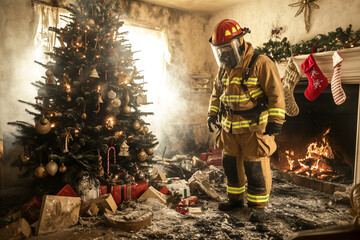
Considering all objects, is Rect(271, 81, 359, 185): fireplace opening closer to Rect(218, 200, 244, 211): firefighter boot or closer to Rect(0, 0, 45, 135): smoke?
Rect(218, 200, 244, 211): firefighter boot

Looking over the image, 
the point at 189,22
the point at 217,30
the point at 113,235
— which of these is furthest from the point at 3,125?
the point at 189,22

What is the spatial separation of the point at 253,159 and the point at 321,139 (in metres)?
2.33

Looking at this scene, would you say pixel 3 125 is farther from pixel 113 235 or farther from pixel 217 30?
pixel 217 30

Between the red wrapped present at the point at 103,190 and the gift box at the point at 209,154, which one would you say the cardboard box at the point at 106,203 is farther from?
the gift box at the point at 209,154

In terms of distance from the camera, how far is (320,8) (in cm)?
427

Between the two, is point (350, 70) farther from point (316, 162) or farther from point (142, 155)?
point (142, 155)

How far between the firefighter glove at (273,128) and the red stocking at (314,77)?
1482 mm

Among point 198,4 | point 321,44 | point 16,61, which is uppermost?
point 198,4

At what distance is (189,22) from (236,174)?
4.76 metres

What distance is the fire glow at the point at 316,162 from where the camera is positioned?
4420 millimetres

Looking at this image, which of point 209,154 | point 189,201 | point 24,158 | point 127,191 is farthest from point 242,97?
point 209,154

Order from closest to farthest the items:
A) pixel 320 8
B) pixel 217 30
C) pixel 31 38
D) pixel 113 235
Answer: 1. pixel 113 235
2. pixel 217 30
3. pixel 320 8
4. pixel 31 38

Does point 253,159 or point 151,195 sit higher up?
point 253,159

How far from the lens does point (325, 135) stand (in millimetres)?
4570
